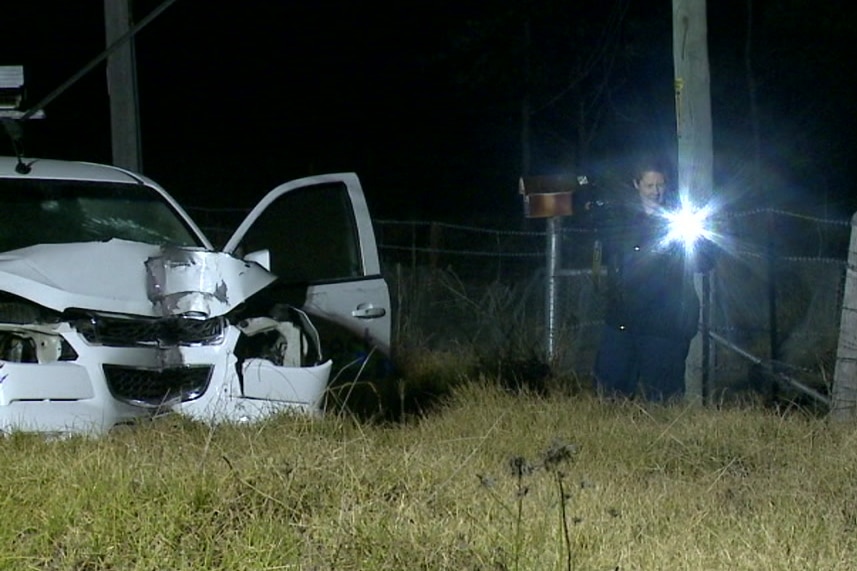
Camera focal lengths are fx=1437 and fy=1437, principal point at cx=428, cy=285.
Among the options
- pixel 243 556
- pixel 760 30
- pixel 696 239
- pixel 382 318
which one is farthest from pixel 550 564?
pixel 760 30

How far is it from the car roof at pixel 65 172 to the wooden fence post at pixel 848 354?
3.63m

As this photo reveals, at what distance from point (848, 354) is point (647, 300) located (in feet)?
3.61

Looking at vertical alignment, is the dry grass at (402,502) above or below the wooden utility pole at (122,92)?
below

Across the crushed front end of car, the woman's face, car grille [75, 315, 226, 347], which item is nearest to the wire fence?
the woman's face

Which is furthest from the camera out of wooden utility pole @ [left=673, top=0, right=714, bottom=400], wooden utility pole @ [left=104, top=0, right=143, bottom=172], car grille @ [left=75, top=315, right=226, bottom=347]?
wooden utility pole @ [left=104, top=0, right=143, bottom=172]

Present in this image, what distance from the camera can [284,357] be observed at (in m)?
6.33

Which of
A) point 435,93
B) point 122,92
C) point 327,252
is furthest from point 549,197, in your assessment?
point 435,93

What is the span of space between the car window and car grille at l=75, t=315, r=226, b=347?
1329 mm

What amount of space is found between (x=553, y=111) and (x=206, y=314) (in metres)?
22.7

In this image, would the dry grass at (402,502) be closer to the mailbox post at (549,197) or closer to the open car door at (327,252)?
the open car door at (327,252)

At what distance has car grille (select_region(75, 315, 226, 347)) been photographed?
5809 mm

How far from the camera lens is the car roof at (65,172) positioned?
7.24 meters

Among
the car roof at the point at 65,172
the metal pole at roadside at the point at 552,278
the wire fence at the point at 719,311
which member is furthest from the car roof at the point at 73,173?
the metal pole at roadside at the point at 552,278

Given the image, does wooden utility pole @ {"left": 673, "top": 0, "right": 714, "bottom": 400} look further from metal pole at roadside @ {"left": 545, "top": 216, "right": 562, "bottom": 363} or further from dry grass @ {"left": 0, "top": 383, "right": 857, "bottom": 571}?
dry grass @ {"left": 0, "top": 383, "right": 857, "bottom": 571}
